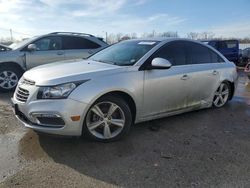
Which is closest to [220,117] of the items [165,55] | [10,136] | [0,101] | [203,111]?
[203,111]

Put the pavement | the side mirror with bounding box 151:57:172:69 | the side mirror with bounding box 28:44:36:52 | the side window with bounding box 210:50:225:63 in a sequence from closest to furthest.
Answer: the pavement → the side mirror with bounding box 151:57:172:69 → the side window with bounding box 210:50:225:63 → the side mirror with bounding box 28:44:36:52

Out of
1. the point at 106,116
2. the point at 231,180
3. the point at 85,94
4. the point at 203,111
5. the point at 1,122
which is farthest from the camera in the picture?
the point at 203,111

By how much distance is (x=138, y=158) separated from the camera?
13.0ft

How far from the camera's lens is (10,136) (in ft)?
15.5

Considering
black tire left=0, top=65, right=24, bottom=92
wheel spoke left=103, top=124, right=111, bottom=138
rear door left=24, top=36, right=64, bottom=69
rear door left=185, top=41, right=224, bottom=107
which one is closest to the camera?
wheel spoke left=103, top=124, right=111, bottom=138

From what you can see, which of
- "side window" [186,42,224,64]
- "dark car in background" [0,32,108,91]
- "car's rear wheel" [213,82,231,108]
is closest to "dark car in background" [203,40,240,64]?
"dark car in background" [0,32,108,91]

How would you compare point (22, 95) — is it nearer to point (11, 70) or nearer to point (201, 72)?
point (201, 72)

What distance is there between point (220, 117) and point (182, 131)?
129 centimetres

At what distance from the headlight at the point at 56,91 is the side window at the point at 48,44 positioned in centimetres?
523

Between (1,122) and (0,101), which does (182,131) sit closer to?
(1,122)

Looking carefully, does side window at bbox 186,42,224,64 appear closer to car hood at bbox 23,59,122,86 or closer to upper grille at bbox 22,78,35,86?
car hood at bbox 23,59,122,86

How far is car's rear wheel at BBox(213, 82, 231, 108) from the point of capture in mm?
6496

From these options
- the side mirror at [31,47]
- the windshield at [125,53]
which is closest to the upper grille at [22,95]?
the windshield at [125,53]

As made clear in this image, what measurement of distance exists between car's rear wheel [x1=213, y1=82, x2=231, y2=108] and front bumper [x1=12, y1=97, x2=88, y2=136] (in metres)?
3.47
